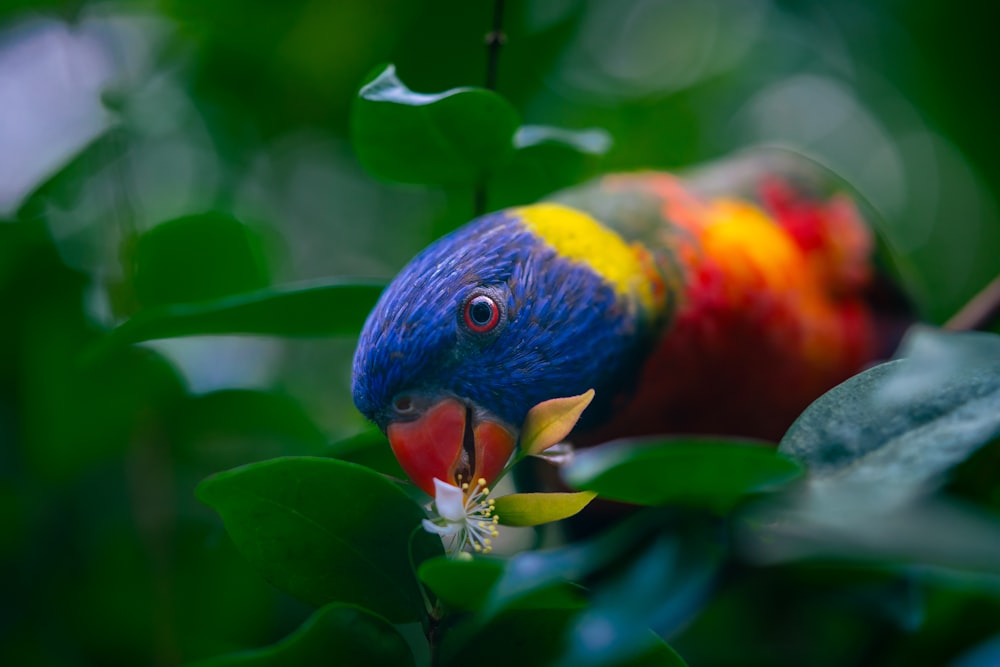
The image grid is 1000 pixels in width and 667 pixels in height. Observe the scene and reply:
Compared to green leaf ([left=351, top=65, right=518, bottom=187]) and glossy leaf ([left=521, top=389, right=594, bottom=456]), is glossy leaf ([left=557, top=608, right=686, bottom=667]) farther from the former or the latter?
green leaf ([left=351, top=65, right=518, bottom=187])

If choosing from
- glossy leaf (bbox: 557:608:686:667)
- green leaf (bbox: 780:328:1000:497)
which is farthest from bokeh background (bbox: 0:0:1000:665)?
glossy leaf (bbox: 557:608:686:667)

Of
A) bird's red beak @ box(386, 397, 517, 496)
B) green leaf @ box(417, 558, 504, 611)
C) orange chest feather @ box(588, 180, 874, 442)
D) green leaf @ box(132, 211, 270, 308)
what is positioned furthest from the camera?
orange chest feather @ box(588, 180, 874, 442)

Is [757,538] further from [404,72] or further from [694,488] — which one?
[404,72]

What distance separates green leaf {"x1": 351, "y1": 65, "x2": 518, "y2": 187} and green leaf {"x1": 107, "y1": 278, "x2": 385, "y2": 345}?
138 millimetres

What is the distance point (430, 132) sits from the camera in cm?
83

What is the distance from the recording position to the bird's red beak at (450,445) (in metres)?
0.89

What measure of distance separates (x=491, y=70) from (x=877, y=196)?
219 cm

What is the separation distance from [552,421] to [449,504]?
0.11 meters

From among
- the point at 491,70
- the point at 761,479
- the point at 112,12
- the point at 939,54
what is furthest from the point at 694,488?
the point at 939,54

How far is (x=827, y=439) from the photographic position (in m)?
0.52

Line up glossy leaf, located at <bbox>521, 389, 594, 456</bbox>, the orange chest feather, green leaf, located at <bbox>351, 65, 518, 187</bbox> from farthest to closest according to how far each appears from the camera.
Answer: the orange chest feather → green leaf, located at <bbox>351, 65, 518, 187</bbox> → glossy leaf, located at <bbox>521, 389, 594, 456</bbox>

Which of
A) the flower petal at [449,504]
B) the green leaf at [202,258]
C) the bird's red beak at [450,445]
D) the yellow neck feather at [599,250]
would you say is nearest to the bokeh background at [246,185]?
the green leaf at [202,258]

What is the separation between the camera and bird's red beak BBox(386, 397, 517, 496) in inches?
35.1

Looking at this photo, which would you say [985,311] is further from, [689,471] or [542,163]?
[689,471]
